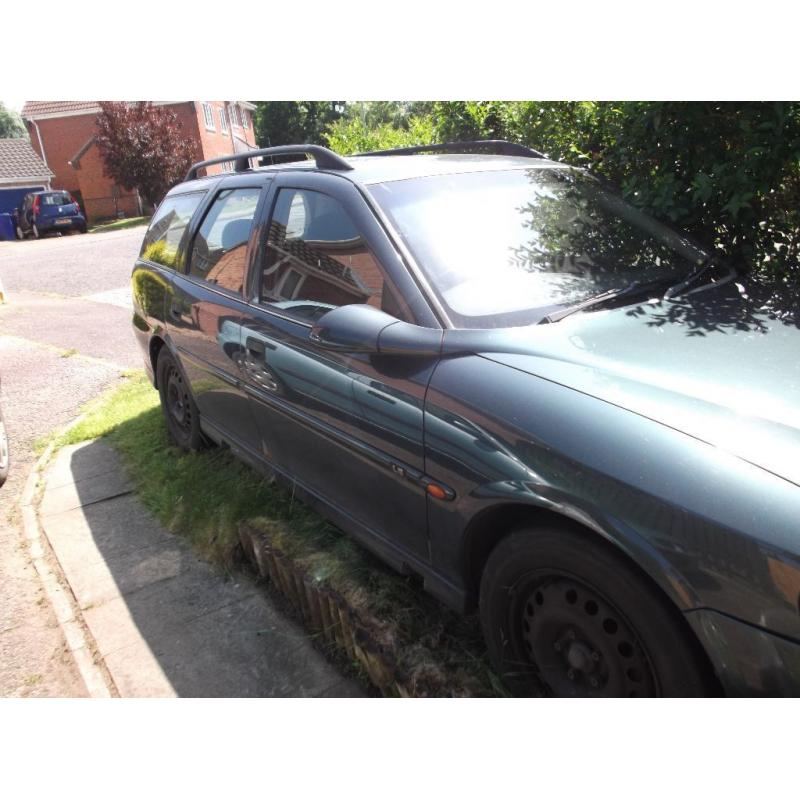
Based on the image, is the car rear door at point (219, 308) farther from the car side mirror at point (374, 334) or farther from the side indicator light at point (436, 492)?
the side indicator light at point (436, 492)

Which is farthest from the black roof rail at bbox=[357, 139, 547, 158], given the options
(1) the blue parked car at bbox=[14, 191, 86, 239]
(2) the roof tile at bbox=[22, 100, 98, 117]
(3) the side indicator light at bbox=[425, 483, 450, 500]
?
(2) the roof tile at bbox=[22, 100, 98, 117]

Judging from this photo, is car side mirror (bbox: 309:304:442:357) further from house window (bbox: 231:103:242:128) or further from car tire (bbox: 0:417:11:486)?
house window (bbox: 231:103:242:128)

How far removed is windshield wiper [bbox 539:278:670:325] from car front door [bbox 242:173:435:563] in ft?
1.42

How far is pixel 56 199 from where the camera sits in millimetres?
27641

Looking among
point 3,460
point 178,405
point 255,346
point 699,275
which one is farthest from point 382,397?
point 3,460

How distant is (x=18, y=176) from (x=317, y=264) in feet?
119

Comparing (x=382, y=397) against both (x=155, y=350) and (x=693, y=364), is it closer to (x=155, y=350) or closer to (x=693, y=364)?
(x=693, y=364)

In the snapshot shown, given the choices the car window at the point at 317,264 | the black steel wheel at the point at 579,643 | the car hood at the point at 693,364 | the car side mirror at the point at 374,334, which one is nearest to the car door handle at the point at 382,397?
the car side mirror at the point at 374,334

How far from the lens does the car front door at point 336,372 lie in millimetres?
2387

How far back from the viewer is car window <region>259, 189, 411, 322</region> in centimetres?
257

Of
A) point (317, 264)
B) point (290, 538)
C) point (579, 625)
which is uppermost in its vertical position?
point (317, 264)

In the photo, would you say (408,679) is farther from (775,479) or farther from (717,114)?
(717,114)

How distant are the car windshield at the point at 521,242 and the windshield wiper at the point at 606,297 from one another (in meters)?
0.03

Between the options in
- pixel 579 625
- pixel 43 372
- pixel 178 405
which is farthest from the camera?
pixel 43 372
